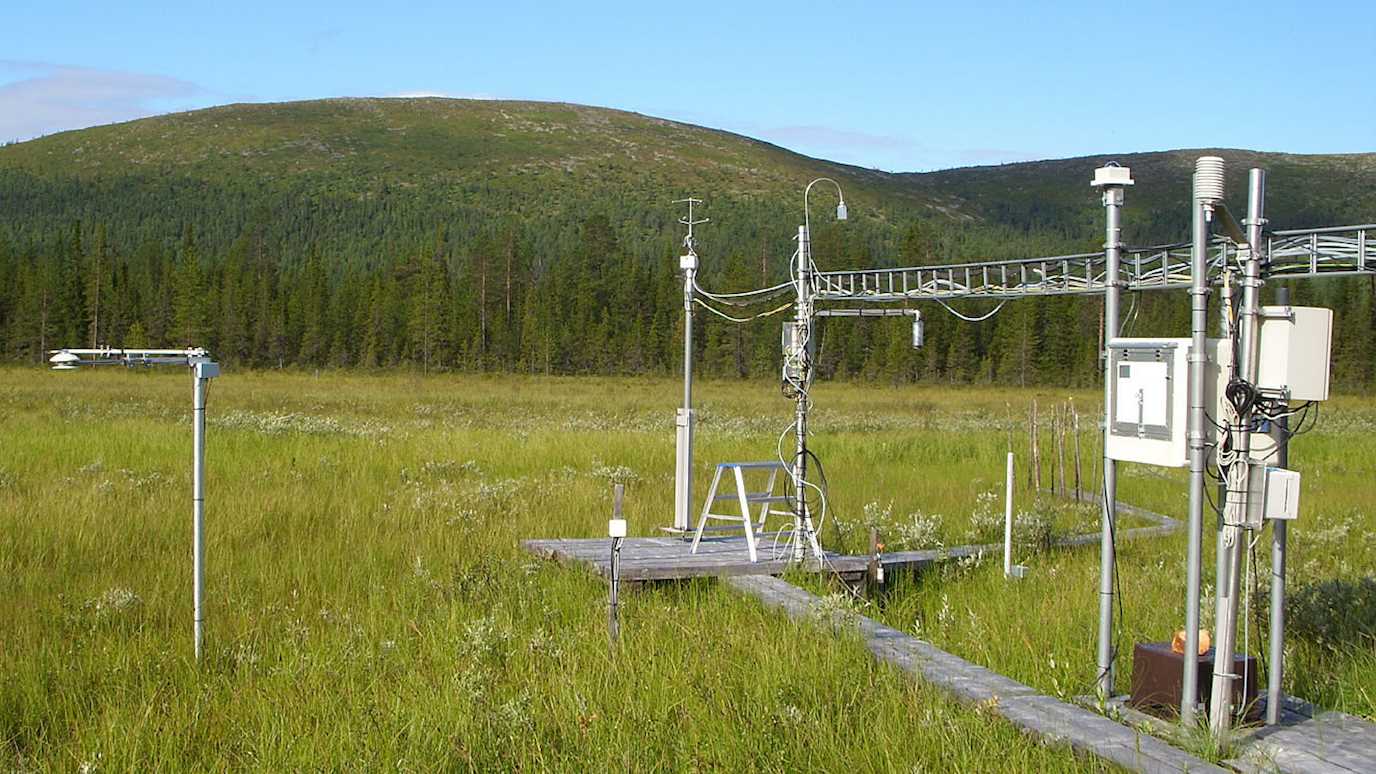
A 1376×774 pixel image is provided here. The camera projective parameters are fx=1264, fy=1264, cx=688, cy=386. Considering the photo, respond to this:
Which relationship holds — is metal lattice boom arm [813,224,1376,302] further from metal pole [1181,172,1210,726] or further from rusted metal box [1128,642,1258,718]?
rusted metal box [1128,642,1258,718]

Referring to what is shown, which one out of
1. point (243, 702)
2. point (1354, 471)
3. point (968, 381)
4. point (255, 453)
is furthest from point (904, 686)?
point (968, 381)

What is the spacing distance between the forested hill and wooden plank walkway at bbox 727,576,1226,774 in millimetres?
61680

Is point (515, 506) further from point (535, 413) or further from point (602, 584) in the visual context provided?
point (535, 413)

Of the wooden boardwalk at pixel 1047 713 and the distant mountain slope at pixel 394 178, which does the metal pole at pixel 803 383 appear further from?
the distant mountain slope at pixel 394 178

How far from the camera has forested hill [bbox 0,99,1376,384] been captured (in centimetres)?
7756

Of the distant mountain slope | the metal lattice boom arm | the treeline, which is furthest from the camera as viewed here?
the distant mountain slope

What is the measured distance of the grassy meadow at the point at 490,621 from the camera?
6.68 meters

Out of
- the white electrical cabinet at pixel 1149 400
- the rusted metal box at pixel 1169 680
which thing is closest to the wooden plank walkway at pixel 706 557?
the rusted metal box at pixel 1169 680

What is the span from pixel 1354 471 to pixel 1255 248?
18.7 meters

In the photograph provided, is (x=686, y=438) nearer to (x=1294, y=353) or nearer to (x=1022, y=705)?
(x=1022, y=705)

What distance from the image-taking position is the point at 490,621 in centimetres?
916

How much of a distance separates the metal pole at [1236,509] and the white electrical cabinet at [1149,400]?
0.28 metres

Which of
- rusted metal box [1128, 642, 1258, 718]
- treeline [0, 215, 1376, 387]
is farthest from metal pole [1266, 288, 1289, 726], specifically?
treeline [0, 215, 1376, 387]

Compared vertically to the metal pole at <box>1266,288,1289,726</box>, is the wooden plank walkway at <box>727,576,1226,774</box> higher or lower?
lower
